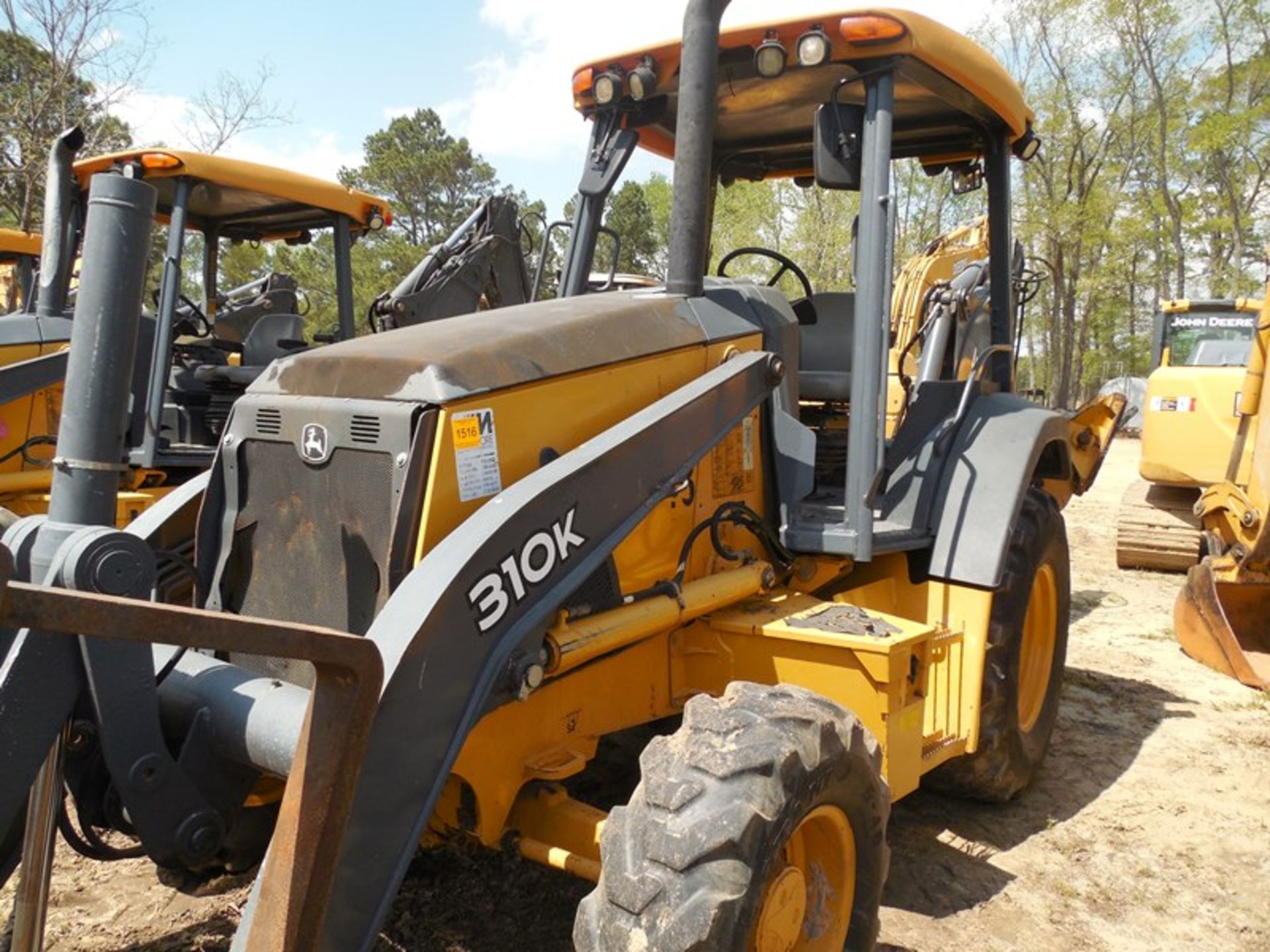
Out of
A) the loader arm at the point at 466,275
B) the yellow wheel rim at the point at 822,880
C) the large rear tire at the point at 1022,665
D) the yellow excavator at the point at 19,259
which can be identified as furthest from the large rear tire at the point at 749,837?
the yellow excavator at the point at 19,259

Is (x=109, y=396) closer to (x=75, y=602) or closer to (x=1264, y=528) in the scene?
(x=75, y=602)

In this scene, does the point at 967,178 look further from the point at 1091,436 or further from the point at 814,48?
the point at 1091,436

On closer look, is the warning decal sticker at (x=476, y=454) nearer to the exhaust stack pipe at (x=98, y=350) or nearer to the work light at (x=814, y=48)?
the exhaust stack pipe at (x=98, y=350)

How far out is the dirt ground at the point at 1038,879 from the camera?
312 cm

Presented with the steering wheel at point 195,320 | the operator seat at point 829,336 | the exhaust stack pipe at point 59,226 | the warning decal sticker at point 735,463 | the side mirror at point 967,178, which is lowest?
the warning decal sticker at point 735,463

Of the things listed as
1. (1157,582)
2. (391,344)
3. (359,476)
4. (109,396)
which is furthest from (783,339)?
(1157,582)

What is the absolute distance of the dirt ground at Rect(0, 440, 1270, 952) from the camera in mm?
3125

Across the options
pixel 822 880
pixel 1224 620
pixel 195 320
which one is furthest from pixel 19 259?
pixel 1224 620

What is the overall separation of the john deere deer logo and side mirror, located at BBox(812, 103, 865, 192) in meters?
1.68

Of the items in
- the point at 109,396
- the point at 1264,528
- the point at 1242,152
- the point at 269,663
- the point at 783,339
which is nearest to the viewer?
the point at 109,396

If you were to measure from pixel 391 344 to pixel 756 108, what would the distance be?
187 cm

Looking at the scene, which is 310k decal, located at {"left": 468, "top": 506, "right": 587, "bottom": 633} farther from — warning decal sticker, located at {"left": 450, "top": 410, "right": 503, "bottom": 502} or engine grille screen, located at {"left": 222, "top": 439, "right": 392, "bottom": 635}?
engine grille screen, located at {"left": 222, "top": 439, "right": 392, "bottom": 635}

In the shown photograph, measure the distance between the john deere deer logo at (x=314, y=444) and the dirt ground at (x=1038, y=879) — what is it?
1.41 meters

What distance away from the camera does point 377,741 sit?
200 centimetres
